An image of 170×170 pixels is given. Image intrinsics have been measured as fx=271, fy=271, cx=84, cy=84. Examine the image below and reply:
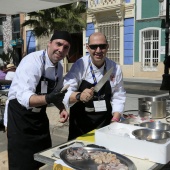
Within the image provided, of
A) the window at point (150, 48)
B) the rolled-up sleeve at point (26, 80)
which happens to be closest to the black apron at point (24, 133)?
the rolled-up sleeve at point (26, 80)

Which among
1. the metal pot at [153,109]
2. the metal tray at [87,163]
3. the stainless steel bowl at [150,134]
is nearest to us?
the metal tray at [87,163]

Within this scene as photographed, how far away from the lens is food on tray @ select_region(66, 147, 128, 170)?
1.55 metres

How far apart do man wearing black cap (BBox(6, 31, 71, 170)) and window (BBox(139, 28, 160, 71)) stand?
13.7m

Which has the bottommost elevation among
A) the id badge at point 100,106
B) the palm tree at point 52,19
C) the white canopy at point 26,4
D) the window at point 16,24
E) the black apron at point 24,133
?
the black apron at point 24,133

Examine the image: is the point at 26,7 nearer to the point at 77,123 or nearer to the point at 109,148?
the point at 77,123

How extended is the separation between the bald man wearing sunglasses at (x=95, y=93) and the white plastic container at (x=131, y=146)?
522 mm

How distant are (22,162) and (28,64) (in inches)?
33.5

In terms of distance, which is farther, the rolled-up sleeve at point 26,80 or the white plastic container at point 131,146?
the rolled-up sleeve at point 26,80

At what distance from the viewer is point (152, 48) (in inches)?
607

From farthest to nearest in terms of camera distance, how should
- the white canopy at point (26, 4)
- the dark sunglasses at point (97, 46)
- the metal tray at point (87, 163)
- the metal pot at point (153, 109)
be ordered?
the white canopy at point (26, 4) < the metal pot at point (153, 109) < the dark sunglasses at point (97, 46) < the metal tray at point (87, 163)

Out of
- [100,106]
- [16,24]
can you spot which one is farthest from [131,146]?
[16,24]

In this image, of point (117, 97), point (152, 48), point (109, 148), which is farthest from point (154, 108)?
point (152, 48)

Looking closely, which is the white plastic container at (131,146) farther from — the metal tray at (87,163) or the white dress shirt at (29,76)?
the white dress shirt at (29,76)

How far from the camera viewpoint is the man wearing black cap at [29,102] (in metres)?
2.11
